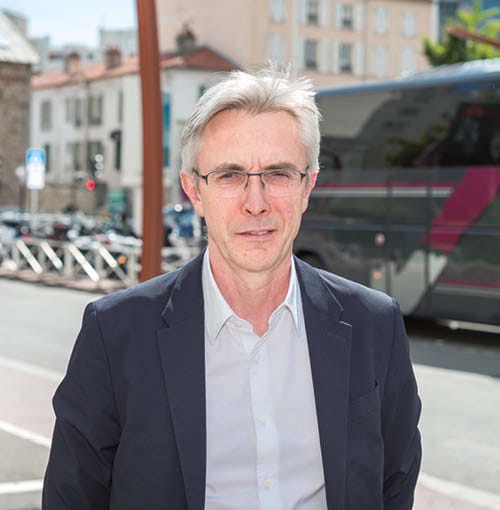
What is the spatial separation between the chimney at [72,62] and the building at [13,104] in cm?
598

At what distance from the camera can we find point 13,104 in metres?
67.1

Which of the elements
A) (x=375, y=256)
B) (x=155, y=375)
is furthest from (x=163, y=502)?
(x=375, y=256)

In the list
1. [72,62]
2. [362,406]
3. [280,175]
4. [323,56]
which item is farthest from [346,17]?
[362,406]

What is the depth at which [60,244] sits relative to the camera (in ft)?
82.8

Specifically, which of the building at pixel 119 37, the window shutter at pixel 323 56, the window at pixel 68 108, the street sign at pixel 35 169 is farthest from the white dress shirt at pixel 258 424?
the building at pixel 119 37

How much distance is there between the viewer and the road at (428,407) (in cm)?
645

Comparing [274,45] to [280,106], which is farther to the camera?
[274,45]

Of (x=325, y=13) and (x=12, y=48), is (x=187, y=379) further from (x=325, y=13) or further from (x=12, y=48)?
(x=12, y=48)

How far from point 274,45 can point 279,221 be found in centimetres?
6193

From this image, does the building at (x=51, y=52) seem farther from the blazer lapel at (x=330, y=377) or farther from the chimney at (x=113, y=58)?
the blazer lapel at (x=330, y=377)

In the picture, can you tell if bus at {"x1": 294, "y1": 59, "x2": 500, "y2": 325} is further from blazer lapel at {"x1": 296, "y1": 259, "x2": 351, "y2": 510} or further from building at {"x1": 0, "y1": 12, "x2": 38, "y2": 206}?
building at {"x1": 0, "y1": 12, "x2": 38, "y2": 206}

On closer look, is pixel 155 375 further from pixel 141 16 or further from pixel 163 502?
pixel 141 16

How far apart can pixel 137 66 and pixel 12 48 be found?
756cm

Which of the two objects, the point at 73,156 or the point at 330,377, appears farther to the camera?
the point at 73,156
